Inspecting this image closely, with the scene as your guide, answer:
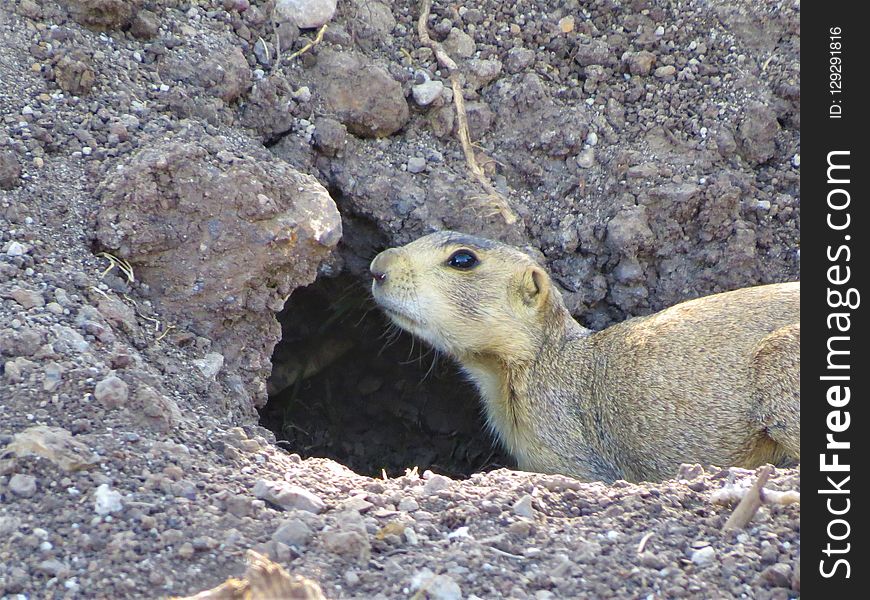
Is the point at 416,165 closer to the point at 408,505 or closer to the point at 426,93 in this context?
the point at 426,93

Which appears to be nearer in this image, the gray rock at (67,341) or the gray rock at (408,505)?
the gray rock at (408,505)

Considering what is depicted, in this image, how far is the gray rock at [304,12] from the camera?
697cm

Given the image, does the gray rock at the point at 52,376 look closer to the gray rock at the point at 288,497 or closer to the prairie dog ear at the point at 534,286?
the gray rock at the point at 288,497

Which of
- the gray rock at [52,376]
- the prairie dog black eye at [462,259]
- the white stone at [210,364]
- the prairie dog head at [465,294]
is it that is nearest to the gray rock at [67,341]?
the gray rock at [52,376]

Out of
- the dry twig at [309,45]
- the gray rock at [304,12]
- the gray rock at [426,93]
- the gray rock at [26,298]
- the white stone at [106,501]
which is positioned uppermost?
the gray rock at [304,12]

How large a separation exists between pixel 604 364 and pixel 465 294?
3.34 ft

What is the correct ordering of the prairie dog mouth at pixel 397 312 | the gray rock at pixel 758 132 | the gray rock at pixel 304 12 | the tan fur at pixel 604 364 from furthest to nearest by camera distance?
1. the gray rock at pixel 758 132
2. the gray rock at pixel 304 12
3. the prairie dog mouth at pixel 397 312
4. the tan fur at pixel 604 364

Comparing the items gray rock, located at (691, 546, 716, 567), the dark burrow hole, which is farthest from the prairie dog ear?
gray rock, located at (691, 546, 716, 567)

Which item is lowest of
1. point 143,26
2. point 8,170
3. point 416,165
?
point 416,165

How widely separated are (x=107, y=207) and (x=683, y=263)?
4.18 meters

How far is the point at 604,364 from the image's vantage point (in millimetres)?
6875

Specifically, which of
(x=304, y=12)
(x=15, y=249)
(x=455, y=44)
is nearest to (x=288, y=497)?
(x=15, y=249)
